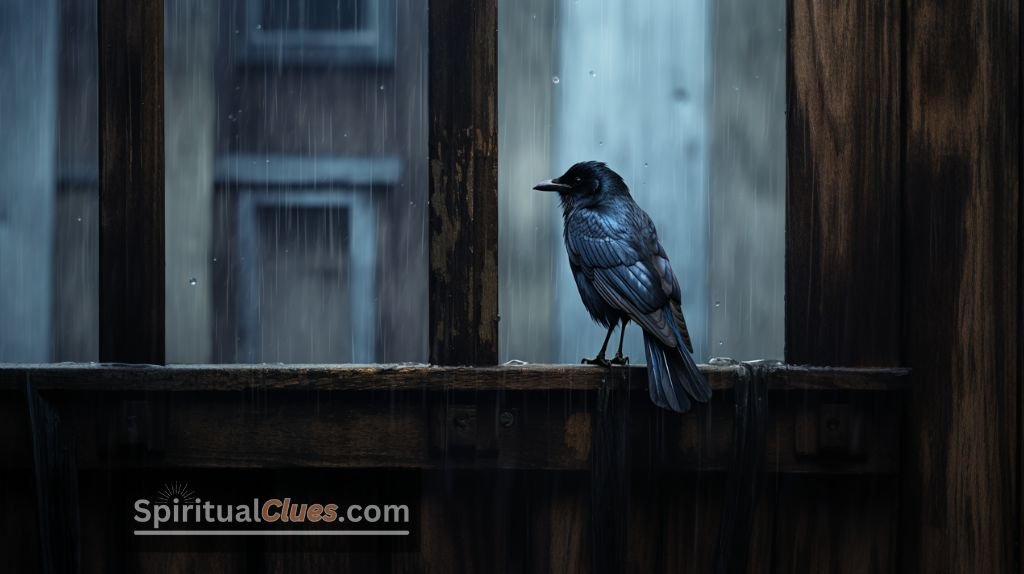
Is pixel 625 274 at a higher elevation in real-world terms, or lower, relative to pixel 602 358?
higher

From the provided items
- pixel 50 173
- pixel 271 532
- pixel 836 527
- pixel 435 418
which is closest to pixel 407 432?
pixel 435 418

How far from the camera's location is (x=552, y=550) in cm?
195

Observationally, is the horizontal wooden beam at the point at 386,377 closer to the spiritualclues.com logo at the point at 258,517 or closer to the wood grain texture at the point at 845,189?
the wood grain texture at the point at 845,189

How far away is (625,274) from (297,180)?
66.0 inches

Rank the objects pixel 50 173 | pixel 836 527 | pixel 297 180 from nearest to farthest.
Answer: pixel 836 527
pixel 50 173
pixel 297 180

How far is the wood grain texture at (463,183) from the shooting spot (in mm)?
1899

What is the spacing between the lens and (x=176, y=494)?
191 centimetres

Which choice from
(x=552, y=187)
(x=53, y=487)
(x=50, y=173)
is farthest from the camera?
(x=50, y=173)

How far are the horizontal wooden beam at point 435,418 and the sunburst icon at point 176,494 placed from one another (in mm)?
72

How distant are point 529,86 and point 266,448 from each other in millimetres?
1682

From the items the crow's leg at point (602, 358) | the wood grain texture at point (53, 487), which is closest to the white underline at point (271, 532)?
the wood grain texture at point (53, 487)

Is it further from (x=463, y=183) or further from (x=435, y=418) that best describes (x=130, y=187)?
(x=435, y=418)

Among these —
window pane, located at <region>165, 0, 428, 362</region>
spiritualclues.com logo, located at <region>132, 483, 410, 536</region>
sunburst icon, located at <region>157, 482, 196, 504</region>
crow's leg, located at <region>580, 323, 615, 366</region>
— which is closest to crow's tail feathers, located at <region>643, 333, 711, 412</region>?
crow's leg, located at <region>580, 323, 615, 366</region>

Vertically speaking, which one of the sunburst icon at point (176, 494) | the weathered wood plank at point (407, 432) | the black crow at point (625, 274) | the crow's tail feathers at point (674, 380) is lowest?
the sunburst icon at point (176, 494)
